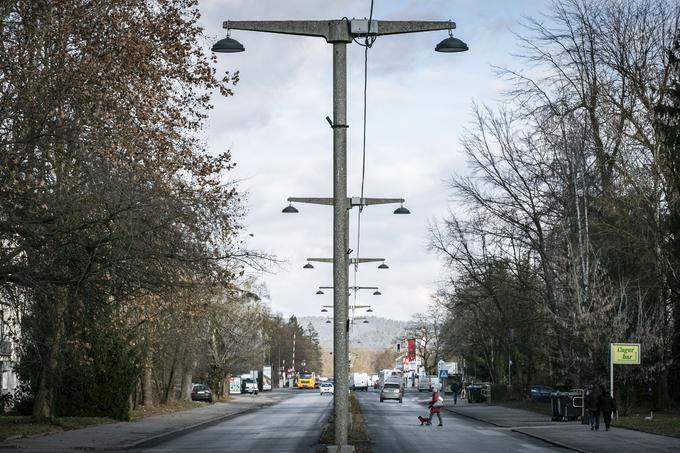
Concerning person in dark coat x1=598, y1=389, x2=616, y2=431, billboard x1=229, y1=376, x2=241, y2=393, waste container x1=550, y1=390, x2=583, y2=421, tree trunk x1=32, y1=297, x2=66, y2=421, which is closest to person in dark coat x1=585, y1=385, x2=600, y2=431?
person in dark coat x1=598, y1=389, x2=616, y2=431

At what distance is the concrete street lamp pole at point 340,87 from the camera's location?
17609 mm

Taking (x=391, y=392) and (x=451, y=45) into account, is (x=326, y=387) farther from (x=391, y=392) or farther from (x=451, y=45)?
(x=451, y=45)

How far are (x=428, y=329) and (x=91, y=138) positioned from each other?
Answer: 467 feet

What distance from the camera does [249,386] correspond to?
114750 mm

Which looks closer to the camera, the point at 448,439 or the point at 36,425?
the point at 448,439

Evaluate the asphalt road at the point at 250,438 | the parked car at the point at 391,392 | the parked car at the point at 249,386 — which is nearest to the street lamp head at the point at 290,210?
the asphalt road at the point at 250,438

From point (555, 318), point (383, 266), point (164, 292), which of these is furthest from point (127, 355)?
point (164, 292)

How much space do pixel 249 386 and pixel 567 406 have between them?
226ft

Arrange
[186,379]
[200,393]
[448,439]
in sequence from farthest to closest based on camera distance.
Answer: [200,393] < [186,379] < [448,439]

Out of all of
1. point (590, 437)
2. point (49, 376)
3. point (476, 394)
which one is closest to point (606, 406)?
point (590, 437)

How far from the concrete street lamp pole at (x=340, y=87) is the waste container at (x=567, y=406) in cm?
3118

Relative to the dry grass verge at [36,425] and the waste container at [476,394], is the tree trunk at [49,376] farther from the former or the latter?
the waste container at [476,394]

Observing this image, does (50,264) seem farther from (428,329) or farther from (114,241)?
(428,329)

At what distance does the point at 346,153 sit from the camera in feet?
60.8
